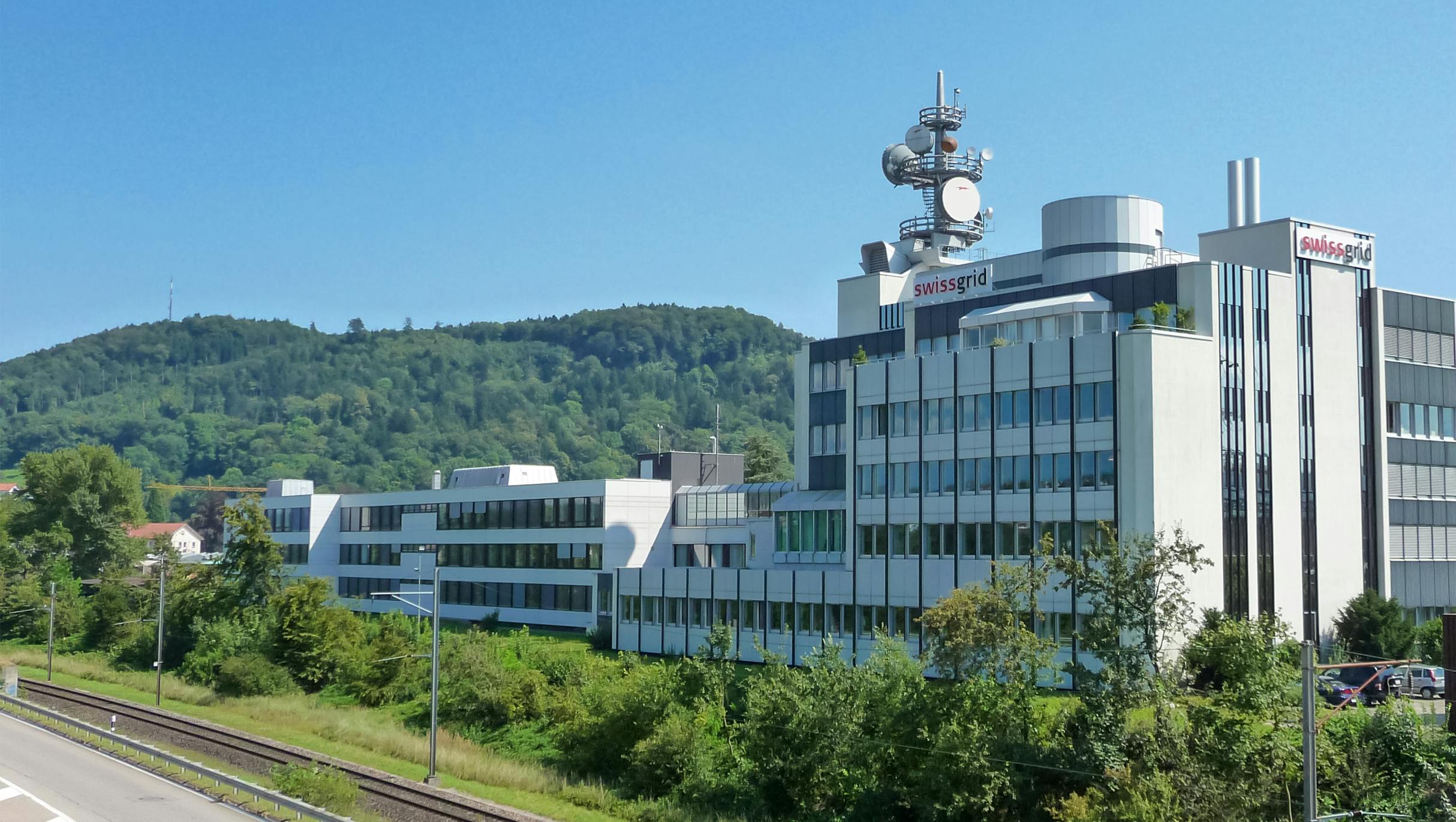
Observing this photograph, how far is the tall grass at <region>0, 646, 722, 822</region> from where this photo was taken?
52344mm

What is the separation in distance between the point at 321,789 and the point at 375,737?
2105cm

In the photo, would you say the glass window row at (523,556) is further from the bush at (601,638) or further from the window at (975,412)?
the window at (975,412)

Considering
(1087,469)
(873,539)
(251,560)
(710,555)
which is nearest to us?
(1087,469)

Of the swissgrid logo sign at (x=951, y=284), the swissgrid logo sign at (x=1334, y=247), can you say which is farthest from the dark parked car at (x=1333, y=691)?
the swissgrid logo sign at (x=951, y=284)

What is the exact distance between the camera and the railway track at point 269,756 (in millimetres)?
46562

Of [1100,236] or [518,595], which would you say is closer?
[1100,236]

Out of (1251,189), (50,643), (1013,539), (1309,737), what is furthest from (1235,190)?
(50,643)

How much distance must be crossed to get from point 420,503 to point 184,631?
23.7m

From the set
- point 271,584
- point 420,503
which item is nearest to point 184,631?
point 271,584

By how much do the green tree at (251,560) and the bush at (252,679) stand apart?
12711 mm

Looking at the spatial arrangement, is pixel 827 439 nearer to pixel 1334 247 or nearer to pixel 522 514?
pixel 1334 247

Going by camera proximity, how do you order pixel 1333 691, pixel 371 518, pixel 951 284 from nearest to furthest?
pixel 1333 691, pixel 951 284, pixel 371 518

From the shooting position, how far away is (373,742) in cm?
6406

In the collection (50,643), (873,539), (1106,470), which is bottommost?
(50,643)
